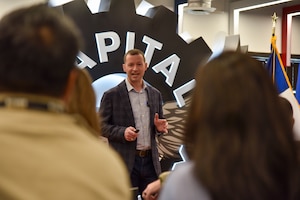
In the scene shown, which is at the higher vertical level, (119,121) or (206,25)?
(206,25)

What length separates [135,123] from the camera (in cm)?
381

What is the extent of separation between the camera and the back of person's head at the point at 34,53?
3.09 ft

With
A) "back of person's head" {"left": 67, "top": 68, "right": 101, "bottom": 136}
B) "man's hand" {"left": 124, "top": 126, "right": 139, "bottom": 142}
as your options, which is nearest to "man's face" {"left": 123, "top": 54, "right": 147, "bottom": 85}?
"man's hand" {"left": 124, "top": 126, "right": 139, "bottom": 142}

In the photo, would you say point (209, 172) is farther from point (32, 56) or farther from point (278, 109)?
point (32, 56)

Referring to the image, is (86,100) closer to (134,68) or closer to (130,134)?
(130,134)

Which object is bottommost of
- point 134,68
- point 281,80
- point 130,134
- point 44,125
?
point 130,134

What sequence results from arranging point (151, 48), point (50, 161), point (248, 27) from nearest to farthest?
point (50, 161) < point (151, 48) < point (248, 27)

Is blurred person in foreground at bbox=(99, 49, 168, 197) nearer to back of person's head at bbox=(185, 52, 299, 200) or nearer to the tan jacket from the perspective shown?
back of person's head at bbox=(185, 52, 299, 200)

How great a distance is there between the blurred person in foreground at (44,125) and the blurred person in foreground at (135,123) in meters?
2.63

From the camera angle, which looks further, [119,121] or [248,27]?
[248,27]

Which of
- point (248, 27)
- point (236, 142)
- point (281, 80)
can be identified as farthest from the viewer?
point (248, 27)

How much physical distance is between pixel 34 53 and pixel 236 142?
0.48 meters

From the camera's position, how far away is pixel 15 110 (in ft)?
3.06

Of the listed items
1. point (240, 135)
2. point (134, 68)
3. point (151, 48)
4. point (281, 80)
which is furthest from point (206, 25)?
point (240, 135)
